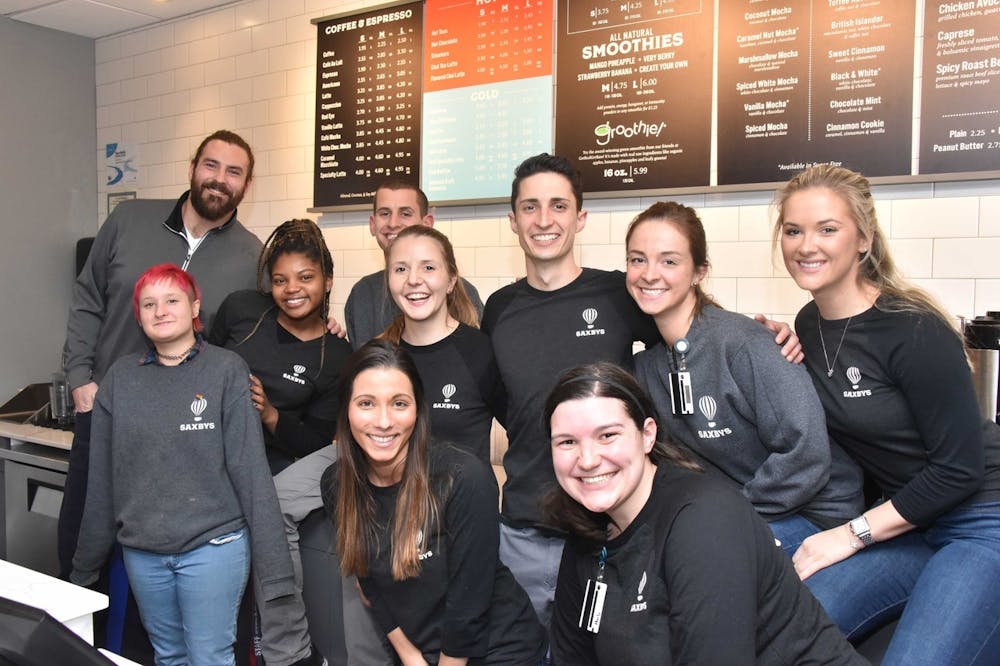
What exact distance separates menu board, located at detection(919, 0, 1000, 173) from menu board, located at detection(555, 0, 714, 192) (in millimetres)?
706

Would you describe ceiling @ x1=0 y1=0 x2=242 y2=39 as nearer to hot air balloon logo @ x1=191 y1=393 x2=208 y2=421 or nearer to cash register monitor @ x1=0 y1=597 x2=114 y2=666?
hot air balloon logo @ x1=191 y1=393 x2=208 y2=421

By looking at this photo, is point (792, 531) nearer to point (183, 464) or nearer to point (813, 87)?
point (813, 87)

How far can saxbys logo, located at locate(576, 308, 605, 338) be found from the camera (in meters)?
2.12

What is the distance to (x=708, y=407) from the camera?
1.90m

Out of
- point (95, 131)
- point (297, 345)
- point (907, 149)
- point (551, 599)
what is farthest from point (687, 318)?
point (95, 131)

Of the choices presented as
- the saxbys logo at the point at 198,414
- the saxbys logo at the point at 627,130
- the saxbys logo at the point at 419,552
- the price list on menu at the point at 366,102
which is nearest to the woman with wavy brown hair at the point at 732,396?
the saxbys logo at the point at 419,552

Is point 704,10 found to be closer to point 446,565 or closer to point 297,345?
point 297,345

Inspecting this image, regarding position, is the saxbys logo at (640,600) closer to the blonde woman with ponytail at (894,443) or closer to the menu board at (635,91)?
the blonde woman with ponytail at (894,443)

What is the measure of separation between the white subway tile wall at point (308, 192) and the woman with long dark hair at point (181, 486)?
144 cm

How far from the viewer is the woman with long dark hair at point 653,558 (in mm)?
1296

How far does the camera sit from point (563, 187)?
2195 mm

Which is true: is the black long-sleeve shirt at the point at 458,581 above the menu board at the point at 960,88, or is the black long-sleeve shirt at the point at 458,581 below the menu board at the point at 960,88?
below

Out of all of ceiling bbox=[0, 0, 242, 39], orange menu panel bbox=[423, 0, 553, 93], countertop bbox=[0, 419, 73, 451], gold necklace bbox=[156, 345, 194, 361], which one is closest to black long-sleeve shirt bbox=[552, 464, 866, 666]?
gold necklace bbox=[156, 345, 194, 361]

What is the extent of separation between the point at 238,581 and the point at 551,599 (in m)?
0.93
